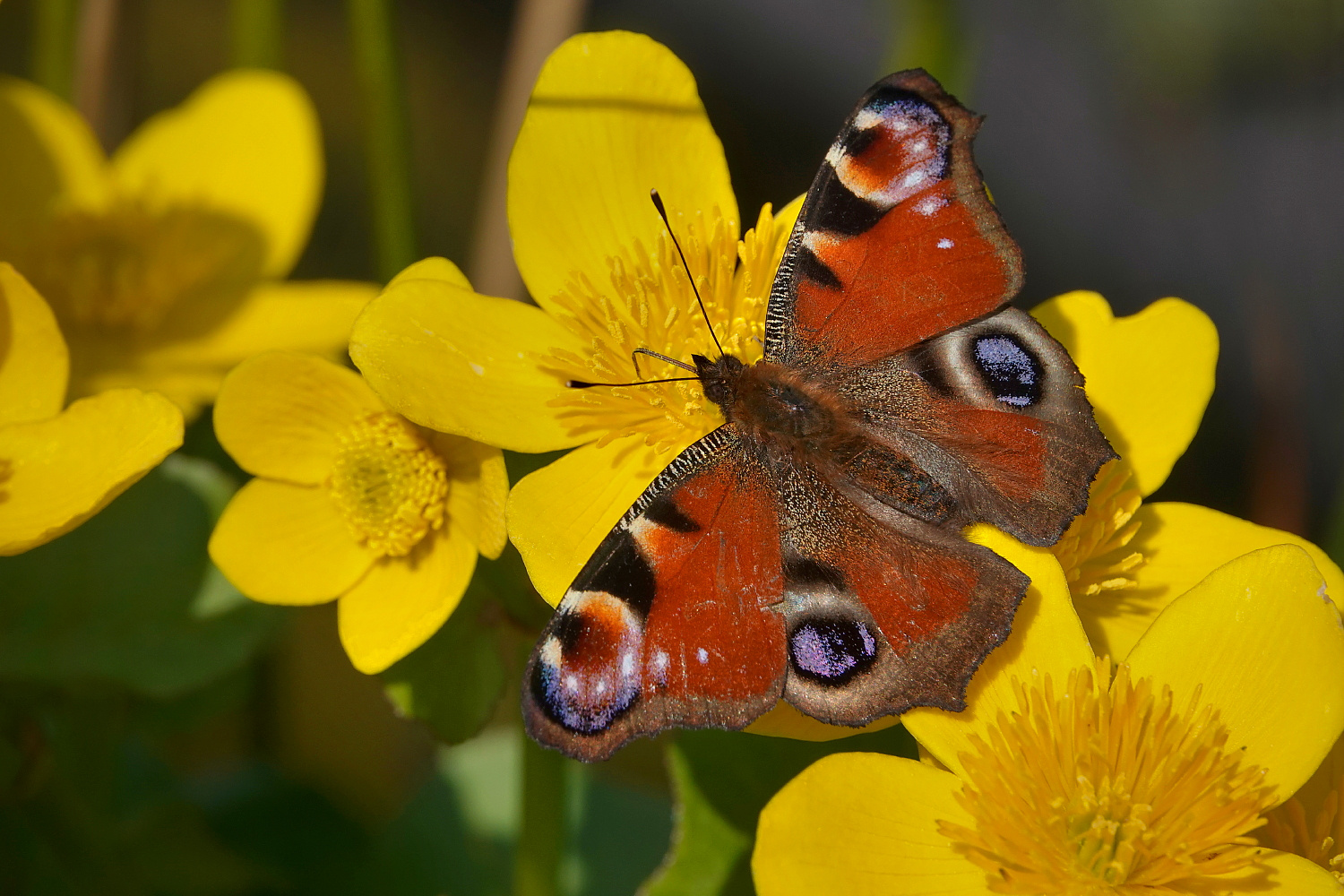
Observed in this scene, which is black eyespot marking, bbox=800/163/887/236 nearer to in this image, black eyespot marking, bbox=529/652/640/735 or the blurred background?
the blurred background

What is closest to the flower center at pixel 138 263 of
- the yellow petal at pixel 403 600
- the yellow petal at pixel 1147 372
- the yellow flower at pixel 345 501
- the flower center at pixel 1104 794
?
the yellow flower at pixel 345 501

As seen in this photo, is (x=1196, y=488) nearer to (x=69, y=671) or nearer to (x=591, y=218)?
(x=591, y=218)

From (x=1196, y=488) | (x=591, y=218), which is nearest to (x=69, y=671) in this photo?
(x=591, y=218)

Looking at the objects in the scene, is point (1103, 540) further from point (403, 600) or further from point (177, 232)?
point (177, 232)

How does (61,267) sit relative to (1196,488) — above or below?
above

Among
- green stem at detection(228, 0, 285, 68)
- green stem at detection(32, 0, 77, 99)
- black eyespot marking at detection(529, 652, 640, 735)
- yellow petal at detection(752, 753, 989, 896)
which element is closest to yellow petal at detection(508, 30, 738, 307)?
black eyespot marking at detection(529, 652, 640, 735)

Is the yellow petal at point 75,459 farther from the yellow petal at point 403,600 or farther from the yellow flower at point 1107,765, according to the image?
the yellow flower at point 1107,765

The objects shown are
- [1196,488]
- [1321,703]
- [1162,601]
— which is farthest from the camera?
[1196,488]
